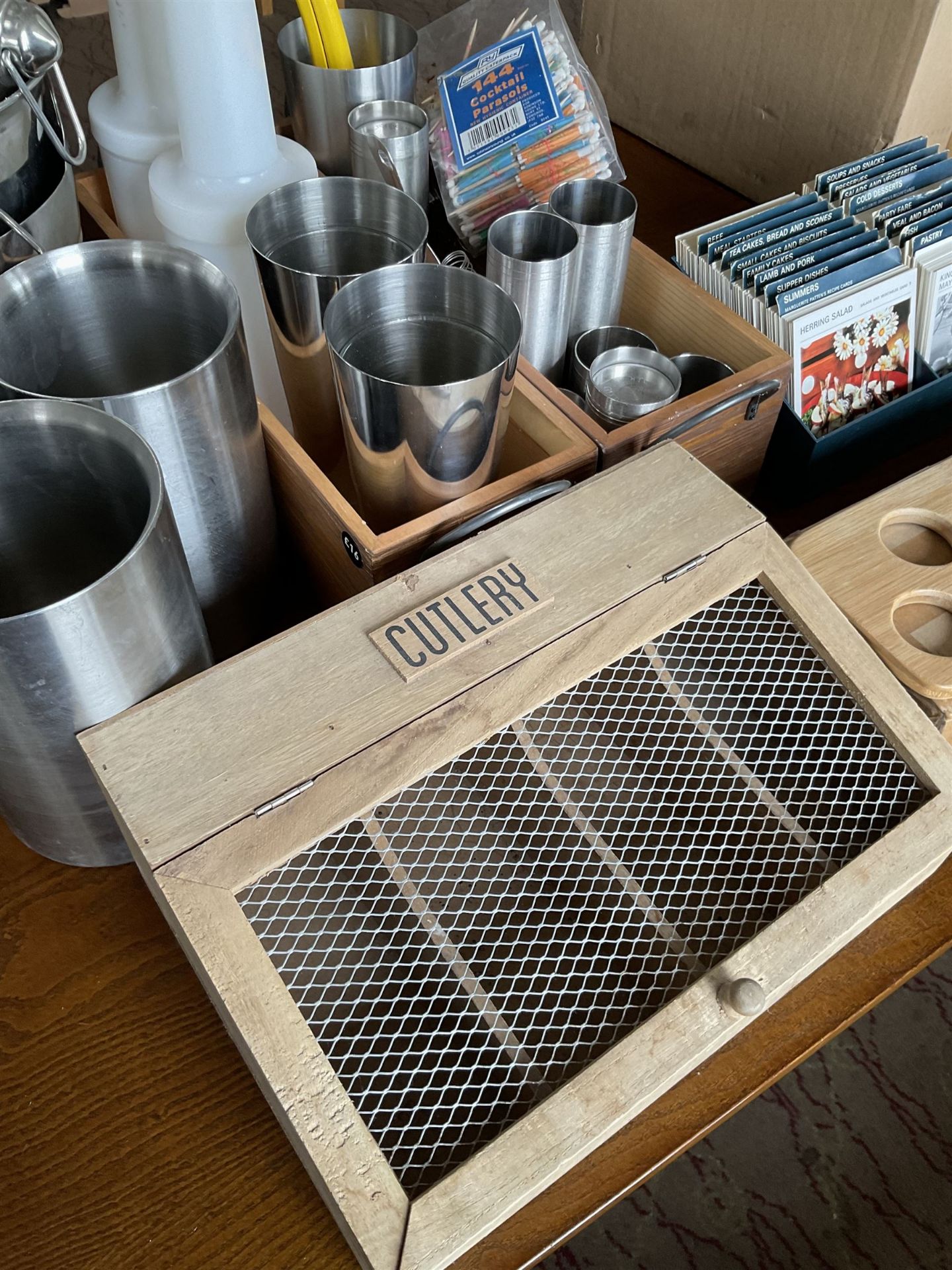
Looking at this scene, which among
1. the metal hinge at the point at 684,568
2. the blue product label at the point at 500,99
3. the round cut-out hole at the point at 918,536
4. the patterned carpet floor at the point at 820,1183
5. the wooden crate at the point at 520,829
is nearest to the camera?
the wooden crate at the point at 520,829

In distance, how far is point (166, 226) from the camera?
640mm

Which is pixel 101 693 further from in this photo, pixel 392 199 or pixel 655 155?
pixel 655 155

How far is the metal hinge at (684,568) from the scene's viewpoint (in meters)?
0.52

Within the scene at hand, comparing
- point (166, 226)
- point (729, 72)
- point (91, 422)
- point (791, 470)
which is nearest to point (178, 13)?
point (166, 226)

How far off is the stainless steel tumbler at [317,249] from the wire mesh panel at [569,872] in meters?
0.26

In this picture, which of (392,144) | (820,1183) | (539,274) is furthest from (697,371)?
(820,1183)

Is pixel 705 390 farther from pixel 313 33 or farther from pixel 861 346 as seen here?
pixel 313 33

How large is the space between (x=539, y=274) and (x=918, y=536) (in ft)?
0.97

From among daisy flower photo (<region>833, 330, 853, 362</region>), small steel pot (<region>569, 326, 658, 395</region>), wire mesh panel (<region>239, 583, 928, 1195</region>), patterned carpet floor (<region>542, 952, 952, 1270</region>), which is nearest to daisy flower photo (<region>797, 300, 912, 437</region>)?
daisy flower photo (<region>833, 330, 853, 362</region>)

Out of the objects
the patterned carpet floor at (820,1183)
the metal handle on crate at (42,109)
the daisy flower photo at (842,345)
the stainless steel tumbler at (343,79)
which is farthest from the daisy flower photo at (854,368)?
the patterned carpet floor at (820,1183)

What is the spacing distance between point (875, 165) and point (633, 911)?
666 millimetres

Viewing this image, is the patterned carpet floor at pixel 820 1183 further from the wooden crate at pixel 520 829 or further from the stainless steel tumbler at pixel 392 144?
the stainless steel tumbler at pixel 392 144

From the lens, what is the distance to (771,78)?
92cm

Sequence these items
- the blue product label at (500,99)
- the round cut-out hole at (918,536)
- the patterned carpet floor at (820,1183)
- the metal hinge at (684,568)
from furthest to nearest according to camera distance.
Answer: the patterned carpet floor at (820,1183) → the blue product label at (500,99) → the round cut-out hole at (918,536) → the metal hinge at (684,568)
